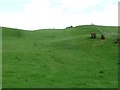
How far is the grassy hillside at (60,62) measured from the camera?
Answer: 24000 millimetres

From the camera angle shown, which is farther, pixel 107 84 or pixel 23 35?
pixel 23 35

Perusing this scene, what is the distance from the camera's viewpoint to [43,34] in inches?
2260

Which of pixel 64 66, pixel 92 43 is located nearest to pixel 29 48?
pixel 92 43

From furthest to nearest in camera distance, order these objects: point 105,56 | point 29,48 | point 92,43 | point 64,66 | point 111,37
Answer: point 111,37 < point 92,43 < point 29,48 < point 105,56 < point 64,66

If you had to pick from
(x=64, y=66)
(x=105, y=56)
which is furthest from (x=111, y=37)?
(x=64, y=66)

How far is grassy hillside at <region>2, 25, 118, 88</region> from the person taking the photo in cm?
2400

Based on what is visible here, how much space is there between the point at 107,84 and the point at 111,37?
83.6 feet

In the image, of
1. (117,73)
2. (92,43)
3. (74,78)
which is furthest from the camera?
(92,43)

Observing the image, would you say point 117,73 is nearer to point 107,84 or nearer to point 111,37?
point 107,84

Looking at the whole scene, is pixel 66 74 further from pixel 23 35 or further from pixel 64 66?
pixel 23 35

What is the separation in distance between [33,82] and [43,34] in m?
34.4

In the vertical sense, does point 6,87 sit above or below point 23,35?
below

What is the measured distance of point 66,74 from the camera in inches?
1059

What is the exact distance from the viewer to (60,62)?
32.4 metres
